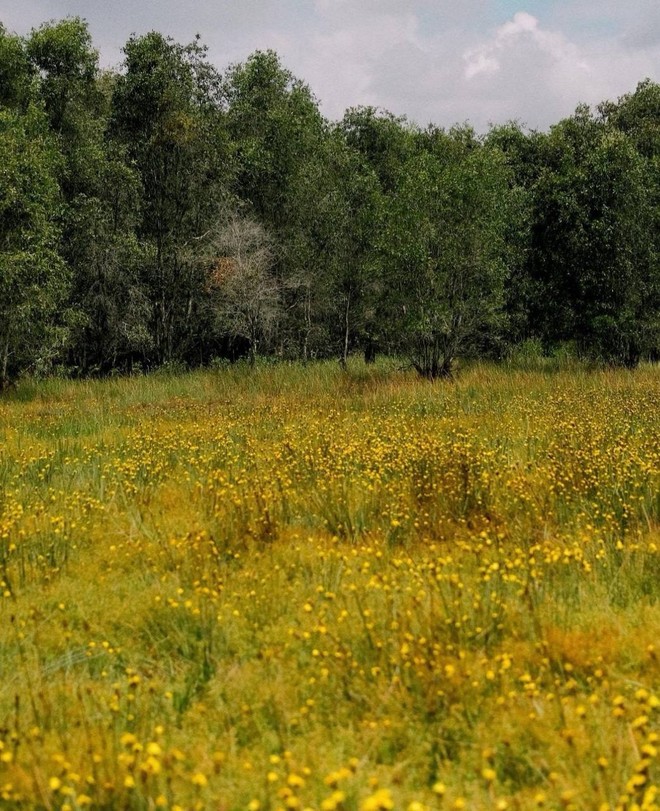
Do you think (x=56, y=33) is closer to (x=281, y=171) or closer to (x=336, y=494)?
(x=281, y=171)

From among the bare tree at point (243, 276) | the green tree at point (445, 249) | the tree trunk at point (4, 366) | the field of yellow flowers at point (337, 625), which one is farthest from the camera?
the bare tree at point (243, 276)

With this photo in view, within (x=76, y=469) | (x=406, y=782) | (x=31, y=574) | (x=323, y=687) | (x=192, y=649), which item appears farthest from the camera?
(x=76, y=469)

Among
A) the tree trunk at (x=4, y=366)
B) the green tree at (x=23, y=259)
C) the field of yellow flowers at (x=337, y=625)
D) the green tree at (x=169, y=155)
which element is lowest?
the field of yellow flowers at (x=337, y=625)

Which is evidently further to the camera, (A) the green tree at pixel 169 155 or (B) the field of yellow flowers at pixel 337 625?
(A) the green tree at pixel 169 155

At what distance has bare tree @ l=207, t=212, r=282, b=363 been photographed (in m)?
28.5

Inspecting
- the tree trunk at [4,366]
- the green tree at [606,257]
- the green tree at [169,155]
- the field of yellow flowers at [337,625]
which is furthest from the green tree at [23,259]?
the green tree at [606,257]

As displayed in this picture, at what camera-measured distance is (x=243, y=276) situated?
28.4 meters

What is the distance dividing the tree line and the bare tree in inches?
5.1

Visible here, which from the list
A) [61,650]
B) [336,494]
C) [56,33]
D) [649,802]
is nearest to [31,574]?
[61,650]

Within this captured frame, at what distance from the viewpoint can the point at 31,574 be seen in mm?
5449

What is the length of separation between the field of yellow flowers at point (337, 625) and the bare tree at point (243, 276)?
19.7 meters

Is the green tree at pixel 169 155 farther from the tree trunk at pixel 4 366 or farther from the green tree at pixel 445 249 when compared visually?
the green tree at pixel 445 249

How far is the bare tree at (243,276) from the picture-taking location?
28516mm

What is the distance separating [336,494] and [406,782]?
397 cm
